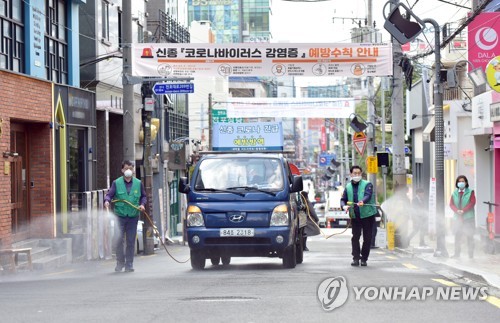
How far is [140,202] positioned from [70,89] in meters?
9.86

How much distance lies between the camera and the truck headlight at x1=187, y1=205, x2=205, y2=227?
1594 centimetres

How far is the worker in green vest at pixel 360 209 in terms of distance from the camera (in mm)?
16531

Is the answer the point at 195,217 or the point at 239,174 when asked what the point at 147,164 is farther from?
the point at 195,217

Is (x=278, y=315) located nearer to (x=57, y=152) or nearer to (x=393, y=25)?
(x=393, y=25)

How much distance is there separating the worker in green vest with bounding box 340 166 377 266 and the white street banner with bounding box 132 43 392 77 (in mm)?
8558


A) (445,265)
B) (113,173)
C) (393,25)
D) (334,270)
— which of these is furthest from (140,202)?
(113,173)

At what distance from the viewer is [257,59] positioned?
81.5ft

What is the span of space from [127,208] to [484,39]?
1371cm

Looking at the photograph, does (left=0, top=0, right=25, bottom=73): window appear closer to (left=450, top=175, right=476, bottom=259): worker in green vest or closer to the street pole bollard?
(left=450, top=175, right=476, bottom=259): worker in green vest

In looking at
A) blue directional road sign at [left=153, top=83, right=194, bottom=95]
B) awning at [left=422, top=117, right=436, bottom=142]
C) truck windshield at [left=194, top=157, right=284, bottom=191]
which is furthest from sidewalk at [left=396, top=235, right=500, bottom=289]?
awning at [left=422, top=117, right=436, bottom=142]

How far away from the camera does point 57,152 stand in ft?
79.4

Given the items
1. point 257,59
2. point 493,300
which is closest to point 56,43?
point 257,59

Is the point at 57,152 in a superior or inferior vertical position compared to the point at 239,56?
inferior

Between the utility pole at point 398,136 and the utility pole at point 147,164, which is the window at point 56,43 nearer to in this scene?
the utility pole at point 147,164
